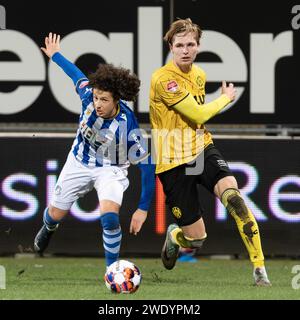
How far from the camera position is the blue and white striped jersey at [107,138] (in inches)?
388

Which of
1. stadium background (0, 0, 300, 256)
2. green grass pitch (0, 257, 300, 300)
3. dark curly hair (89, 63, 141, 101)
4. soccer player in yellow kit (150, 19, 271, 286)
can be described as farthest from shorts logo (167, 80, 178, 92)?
stadium background (0, 0, 300, 256)

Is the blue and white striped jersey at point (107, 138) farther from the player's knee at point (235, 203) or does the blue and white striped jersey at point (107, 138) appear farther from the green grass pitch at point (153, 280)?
the green grass pitch at point (153, 280)

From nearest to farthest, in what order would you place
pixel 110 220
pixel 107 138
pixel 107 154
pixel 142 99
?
pixel 110 220
pixel 107 138
pixel 107 154
pixel 142 99

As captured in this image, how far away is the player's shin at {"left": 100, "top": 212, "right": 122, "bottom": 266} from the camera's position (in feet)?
31.1

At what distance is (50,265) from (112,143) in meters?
2.79

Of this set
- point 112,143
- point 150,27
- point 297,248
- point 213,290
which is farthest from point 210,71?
point 213,290

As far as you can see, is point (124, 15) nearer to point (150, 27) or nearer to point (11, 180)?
point (150, 27)

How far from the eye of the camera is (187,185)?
33.2 feet

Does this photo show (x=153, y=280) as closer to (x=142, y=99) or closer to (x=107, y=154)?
(x=107, y=154)

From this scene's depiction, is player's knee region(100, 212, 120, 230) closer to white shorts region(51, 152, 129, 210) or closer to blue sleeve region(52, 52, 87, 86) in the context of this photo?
white shorts region(51, 152, 129, 210)

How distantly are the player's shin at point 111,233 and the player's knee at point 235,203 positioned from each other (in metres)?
0.97

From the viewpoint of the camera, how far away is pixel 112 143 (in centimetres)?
993

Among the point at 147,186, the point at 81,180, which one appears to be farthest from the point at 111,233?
the point at 81,180

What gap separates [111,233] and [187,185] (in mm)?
957
